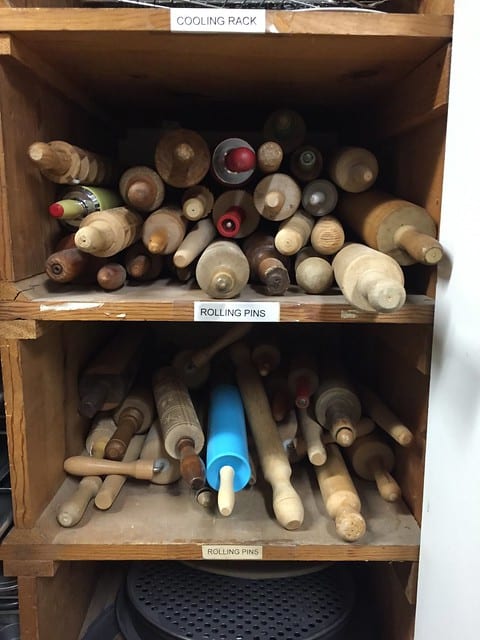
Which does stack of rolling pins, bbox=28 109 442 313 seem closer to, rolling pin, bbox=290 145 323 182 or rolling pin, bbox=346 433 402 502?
rolling pin, bbox=290 145 323 182

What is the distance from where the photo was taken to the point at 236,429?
876 mm

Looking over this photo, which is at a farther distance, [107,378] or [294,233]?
[107,378]

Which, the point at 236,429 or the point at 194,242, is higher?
the point at 194,242

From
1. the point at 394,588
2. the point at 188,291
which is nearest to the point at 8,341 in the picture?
the point at 188,291

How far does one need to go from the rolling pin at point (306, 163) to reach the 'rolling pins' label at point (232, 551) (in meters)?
0.56

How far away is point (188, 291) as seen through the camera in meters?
0.81

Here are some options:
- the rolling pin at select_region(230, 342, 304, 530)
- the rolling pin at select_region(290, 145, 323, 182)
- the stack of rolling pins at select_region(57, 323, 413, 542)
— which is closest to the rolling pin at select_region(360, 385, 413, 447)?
the stack of rolling pins at select_region(57, 323, 413, 542)

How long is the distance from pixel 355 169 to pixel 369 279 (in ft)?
0.85

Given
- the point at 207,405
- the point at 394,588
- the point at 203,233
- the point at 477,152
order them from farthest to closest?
1. the point at 207,405
2. the point at 394,588
3. the point at 203,233
4. the point at 477,152

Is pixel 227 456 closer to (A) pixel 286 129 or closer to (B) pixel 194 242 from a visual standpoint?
(B) pixel 194 242

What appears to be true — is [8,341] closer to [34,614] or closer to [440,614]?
[34,614]

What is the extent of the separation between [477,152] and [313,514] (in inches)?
21.7

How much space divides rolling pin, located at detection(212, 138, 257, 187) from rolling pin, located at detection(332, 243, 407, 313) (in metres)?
0.18

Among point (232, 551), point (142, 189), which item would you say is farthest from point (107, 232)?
point (232, 551)
